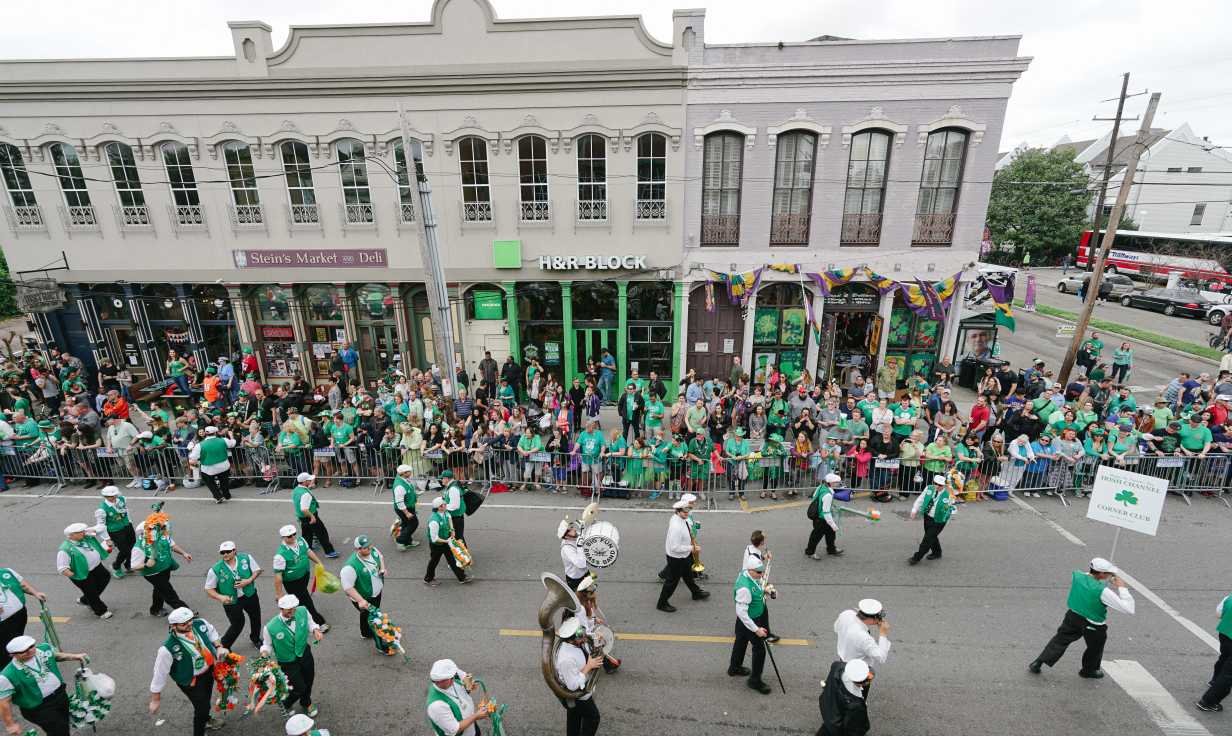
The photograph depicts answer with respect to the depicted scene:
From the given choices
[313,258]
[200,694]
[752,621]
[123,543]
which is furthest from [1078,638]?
[313,258]

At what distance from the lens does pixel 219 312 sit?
698 inches

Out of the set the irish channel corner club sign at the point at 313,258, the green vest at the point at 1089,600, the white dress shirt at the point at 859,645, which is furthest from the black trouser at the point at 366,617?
the irish channel corner club sign at the point at 313,258

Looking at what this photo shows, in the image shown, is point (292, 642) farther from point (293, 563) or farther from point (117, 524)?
point (117, 524)

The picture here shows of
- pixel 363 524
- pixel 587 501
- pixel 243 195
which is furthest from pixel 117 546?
pixel 243 195

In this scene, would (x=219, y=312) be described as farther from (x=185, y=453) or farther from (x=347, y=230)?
(x=185, y=453)

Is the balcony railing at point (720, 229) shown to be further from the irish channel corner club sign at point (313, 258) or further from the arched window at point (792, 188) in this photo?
the irish channel corner club sign at point (313, 258)

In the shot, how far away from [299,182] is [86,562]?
39.8 ft

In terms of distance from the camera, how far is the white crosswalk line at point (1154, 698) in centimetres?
586

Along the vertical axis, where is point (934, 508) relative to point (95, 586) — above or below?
above

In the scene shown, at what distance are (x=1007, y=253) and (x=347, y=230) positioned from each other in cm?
5155

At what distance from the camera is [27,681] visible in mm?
5188

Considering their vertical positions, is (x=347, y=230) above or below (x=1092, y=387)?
above

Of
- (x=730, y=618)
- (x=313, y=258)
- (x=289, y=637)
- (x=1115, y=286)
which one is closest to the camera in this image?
(x=289, y=637)

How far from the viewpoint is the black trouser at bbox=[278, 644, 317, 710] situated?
5832mm
